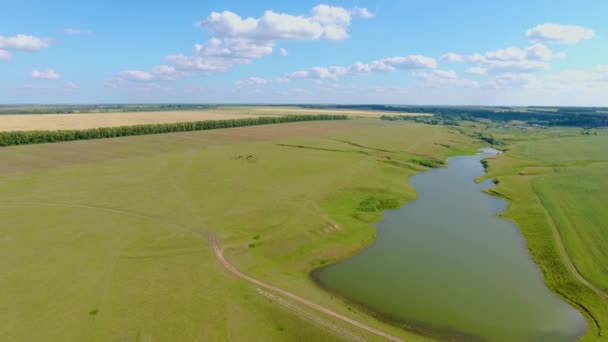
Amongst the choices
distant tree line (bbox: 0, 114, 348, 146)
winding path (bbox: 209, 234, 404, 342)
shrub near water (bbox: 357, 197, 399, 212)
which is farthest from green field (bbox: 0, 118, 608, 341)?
distant tree line (bbox: 0, 114, 348, 146)

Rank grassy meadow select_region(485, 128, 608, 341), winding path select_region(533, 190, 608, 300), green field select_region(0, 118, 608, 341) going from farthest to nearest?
grassy meadow select_region(485, 128, 608, 341)
winding path select_region(533, 190, 608, 300)
green field select_region(0, 118, 608, 341)

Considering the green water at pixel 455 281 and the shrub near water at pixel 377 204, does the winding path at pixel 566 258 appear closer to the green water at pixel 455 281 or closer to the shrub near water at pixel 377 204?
the green water at pixel 455 281

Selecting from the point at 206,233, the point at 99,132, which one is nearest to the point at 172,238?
the point at 206,233

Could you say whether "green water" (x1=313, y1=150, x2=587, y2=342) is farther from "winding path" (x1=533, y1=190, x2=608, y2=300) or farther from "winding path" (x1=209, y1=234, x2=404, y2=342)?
"winding path" (x1=533, y1=190, x2=608, y2=300)

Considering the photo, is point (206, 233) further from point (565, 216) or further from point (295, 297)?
point (565, 216)

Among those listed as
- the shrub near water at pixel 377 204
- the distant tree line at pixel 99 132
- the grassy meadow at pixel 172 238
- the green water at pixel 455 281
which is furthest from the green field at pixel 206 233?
the distant tree line at pixel 99 132
